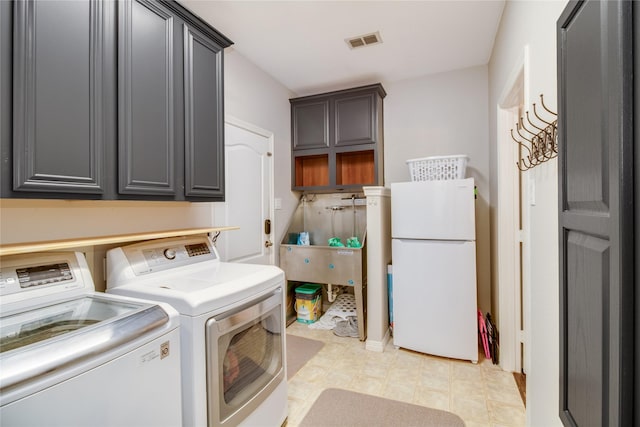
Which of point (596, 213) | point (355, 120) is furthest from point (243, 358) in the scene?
point (355, 120)

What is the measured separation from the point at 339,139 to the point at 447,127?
43.8 inches

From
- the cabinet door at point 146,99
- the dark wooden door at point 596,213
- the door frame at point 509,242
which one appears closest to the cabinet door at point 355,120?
the door frame at point 509,242

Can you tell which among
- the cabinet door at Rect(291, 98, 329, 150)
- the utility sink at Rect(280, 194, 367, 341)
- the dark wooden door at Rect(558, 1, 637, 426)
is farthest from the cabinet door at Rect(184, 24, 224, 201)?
the dark wooden door at Rect(558, 1, 637, 426)

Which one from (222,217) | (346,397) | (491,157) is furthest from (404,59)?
(346,397)

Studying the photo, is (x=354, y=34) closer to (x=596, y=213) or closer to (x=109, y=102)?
(x=109, y=102)

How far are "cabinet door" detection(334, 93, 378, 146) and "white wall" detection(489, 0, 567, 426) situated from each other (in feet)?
4.93

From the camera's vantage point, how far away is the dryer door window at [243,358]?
4.13 feet

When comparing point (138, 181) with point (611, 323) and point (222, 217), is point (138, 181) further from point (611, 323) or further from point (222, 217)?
point (611, 323)

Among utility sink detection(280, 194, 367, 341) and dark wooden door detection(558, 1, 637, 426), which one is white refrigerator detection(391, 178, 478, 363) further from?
dark wooden door detection(558, 1, 637, 426)

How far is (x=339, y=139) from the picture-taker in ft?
10.5

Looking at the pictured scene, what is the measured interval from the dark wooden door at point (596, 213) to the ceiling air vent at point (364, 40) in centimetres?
183

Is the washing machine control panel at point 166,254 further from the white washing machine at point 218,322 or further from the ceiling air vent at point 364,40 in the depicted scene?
the ceiling air vent at point 364,40

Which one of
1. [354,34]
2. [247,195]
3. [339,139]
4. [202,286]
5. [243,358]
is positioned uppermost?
[354,34]

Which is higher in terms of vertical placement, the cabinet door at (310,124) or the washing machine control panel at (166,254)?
the cabinet door at (310,124)
